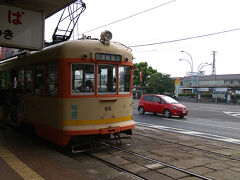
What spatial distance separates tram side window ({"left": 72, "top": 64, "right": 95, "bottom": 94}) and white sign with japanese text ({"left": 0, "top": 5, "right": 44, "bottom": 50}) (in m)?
1.68

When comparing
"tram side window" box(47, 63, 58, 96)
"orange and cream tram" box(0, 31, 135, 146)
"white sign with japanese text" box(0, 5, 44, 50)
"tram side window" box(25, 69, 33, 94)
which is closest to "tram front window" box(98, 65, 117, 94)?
"orange and cream tram" box(0, 31, 135, 146)

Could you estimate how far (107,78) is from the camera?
684 cm

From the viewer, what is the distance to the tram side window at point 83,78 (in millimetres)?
6340

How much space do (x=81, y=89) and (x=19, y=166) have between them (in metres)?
2.35

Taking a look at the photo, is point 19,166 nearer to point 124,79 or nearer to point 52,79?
point 52,79

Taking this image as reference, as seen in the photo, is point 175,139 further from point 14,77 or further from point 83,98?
point 14,77

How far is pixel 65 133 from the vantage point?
6.12 metres

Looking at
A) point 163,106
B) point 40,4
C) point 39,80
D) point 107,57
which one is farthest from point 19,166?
point 163,106

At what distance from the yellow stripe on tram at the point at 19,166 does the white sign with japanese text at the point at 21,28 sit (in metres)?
3.05

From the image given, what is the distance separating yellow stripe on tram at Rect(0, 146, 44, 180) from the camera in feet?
14.8

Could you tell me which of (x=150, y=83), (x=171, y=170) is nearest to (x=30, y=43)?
(x=171, y=170)

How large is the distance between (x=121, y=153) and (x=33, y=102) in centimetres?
316

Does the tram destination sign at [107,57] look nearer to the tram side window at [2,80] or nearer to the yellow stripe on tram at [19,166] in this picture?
the yellow stripe on tram at [19,166]

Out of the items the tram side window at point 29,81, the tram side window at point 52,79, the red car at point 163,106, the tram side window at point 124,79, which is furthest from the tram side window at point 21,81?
the red car at point 163,106
